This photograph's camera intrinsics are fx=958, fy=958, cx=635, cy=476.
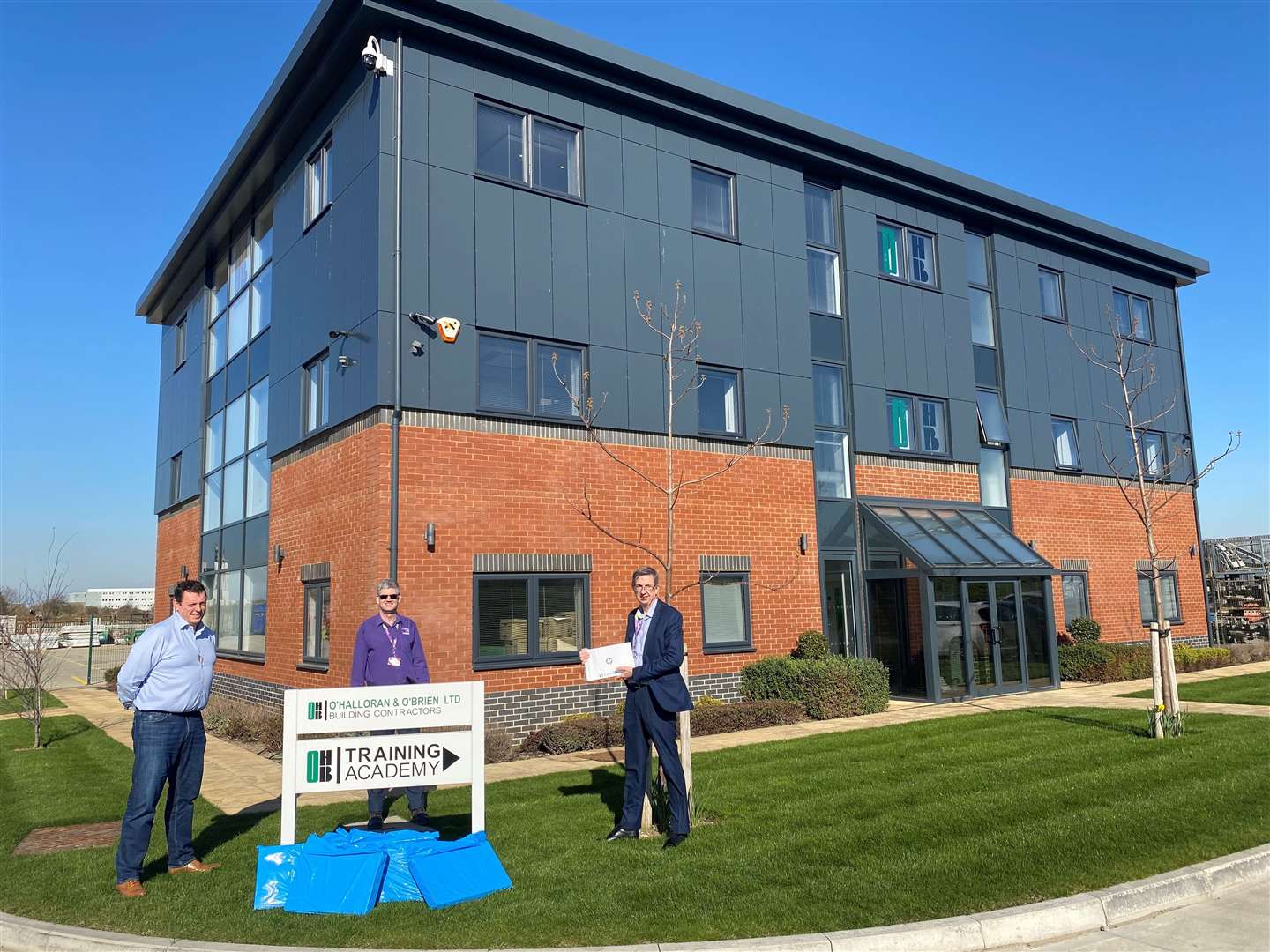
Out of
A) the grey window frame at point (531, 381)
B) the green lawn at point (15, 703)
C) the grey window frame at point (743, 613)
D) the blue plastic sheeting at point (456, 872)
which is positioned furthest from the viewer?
the green lawn at point (15, 703)

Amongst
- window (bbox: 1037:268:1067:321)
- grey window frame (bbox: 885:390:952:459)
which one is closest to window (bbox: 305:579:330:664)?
grey window frame (bbox: 885:390:952:459)

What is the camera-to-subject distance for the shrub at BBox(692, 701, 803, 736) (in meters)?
13.2

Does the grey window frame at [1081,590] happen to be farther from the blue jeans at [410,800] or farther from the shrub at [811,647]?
the blue jeans at [410,800]

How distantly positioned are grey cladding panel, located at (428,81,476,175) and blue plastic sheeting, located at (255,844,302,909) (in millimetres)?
10094

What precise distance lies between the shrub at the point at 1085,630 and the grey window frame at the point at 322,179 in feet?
54.4

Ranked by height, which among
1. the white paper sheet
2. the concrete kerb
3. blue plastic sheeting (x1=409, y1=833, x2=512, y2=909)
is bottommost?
the concrete kerb

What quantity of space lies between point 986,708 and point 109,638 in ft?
164

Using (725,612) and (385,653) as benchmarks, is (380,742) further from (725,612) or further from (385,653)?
(725,612)

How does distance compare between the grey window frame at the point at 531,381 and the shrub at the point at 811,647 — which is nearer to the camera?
the grey window frame at the point at 531,381

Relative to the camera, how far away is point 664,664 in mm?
7180

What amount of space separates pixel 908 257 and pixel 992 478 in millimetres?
5038

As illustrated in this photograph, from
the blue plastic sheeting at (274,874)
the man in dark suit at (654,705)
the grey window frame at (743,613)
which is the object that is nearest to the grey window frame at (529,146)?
the grey window frame at (743,613)

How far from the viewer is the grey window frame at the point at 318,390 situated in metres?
14.7

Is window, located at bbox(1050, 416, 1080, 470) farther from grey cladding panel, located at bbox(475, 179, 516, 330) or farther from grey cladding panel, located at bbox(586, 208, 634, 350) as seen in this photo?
grey cladding panel, located at bbox(475, 179, 516, 330)
